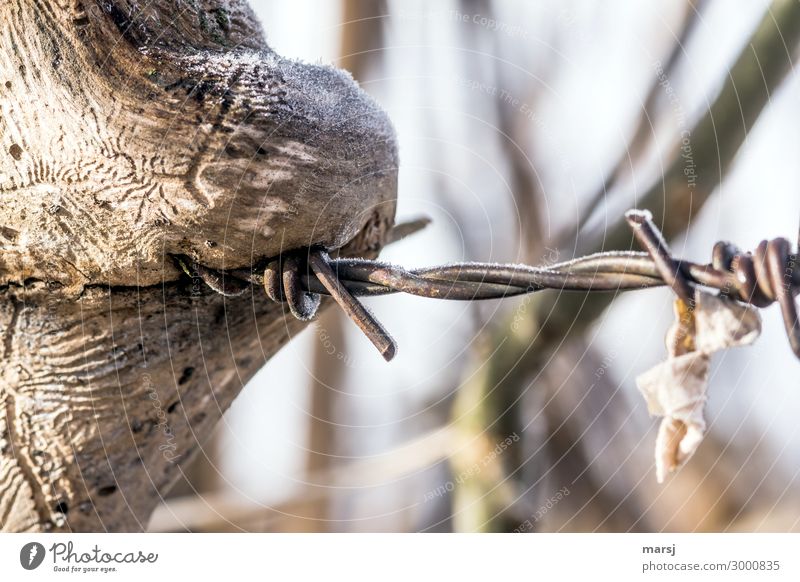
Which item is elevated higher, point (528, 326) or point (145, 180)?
point (145, 180)

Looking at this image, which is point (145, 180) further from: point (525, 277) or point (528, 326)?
point (528, 326)

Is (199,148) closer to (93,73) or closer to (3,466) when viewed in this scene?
(93,73)

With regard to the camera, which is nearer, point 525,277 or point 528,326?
point 525,277

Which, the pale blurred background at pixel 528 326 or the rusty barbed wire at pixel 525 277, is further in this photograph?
the pale blurred background at pixel 528 326

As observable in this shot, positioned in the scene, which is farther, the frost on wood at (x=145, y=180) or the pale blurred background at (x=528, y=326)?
the pale blurred background at (x=528, y=326)

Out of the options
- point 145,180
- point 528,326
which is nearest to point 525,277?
point 145,180
